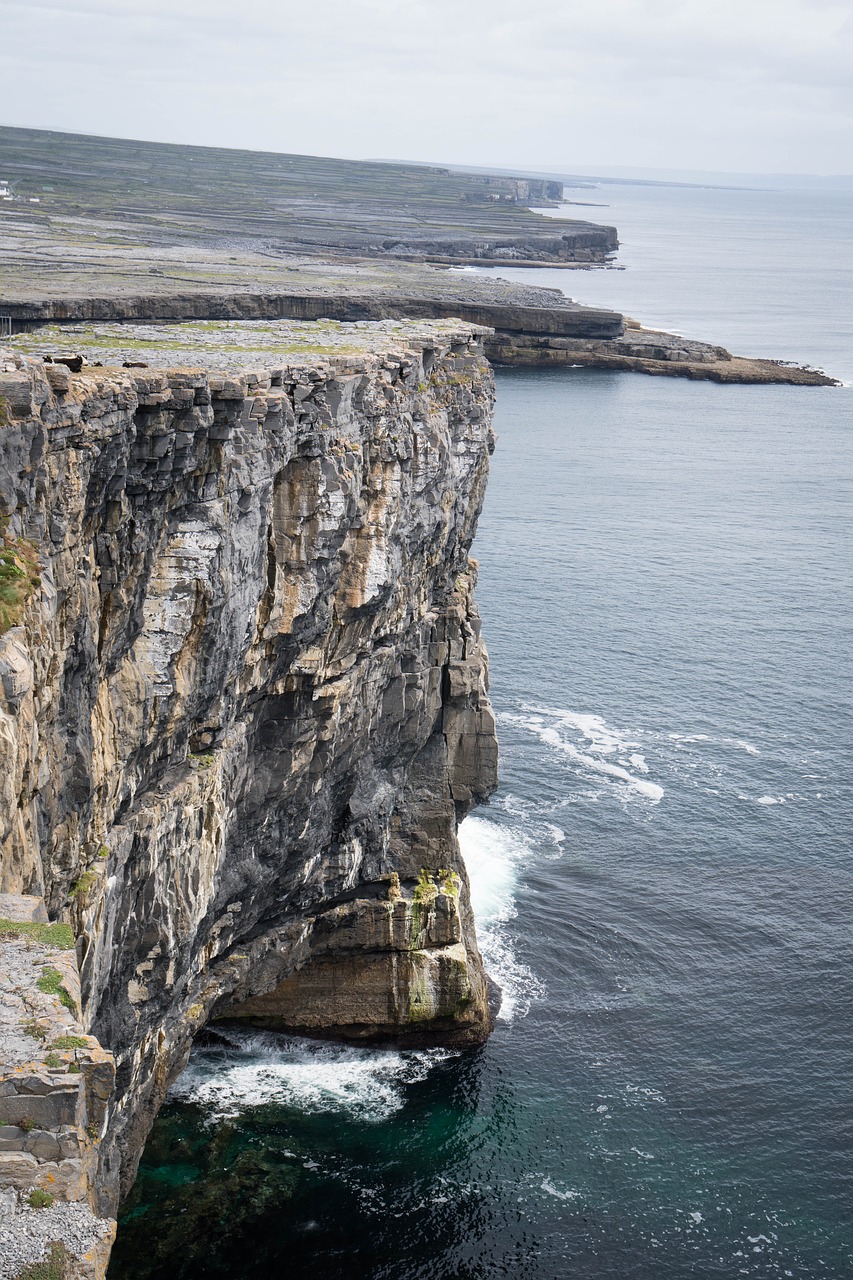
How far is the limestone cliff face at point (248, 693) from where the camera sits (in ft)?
100

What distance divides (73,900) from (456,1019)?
26.0 meters

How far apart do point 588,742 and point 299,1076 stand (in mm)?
32205

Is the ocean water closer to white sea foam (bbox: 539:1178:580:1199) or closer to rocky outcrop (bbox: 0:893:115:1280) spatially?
white sea foam (bbox: 539:1178:580:1199)

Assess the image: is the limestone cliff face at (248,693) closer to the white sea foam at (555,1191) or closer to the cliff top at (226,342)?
the cliff top at (226,342)

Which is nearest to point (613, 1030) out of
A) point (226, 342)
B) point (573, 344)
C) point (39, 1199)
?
point (226, 342)

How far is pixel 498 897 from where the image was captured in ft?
215

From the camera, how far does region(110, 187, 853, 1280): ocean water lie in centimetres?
4509

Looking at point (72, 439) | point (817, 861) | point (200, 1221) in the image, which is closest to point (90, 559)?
point (72, 439)

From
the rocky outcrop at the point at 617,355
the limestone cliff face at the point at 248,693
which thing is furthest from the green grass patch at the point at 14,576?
the rocky outcrop at the point at 617,355

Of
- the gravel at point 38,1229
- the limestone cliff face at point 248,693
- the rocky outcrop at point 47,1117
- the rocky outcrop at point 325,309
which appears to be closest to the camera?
the gravel at point 38,1229

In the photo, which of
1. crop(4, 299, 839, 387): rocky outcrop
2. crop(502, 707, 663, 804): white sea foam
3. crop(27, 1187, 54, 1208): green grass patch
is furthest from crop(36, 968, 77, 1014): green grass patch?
crop(4, 299, 839, 387): rocky outcrop

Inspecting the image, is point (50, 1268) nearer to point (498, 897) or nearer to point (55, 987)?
point (55, 987)

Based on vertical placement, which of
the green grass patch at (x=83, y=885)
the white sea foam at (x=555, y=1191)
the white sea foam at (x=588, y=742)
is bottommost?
the white sea foam at (x=555, y=1191)

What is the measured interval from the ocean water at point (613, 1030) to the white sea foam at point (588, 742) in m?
0.23
